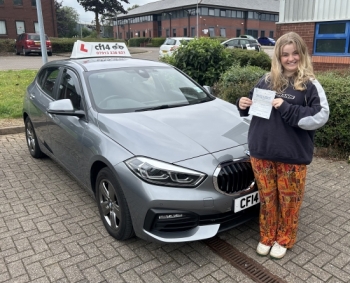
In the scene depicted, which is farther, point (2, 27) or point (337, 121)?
point (2, 27)

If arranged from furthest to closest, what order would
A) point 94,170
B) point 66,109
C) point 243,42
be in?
point 243,42 → point 66,109 → point 94,170

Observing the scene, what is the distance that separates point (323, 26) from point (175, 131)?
8.63 m

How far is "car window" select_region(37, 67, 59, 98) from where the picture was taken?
15.1 feet

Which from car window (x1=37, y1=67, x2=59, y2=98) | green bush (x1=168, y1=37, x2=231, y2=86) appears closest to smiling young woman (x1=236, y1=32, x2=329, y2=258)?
car window (x1=37, y1=67, x2=59, y2=98)

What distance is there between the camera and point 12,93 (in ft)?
31.7

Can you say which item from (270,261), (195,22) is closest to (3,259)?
(270,261)

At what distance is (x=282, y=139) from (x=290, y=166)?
24 cm

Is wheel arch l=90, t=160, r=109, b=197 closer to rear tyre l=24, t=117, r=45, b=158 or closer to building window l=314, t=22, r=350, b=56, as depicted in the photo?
rear tyre l=24, t=117, r=45, b=158

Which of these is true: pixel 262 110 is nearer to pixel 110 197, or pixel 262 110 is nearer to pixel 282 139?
pixel 282 139

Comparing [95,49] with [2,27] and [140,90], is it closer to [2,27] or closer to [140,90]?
[140,90]

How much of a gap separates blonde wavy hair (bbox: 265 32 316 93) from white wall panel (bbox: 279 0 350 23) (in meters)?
8.08

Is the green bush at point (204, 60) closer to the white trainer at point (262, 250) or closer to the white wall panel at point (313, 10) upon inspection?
the white wall panel at point (313, 10)

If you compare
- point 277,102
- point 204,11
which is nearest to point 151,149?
point 277,102

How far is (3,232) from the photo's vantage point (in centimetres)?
341
